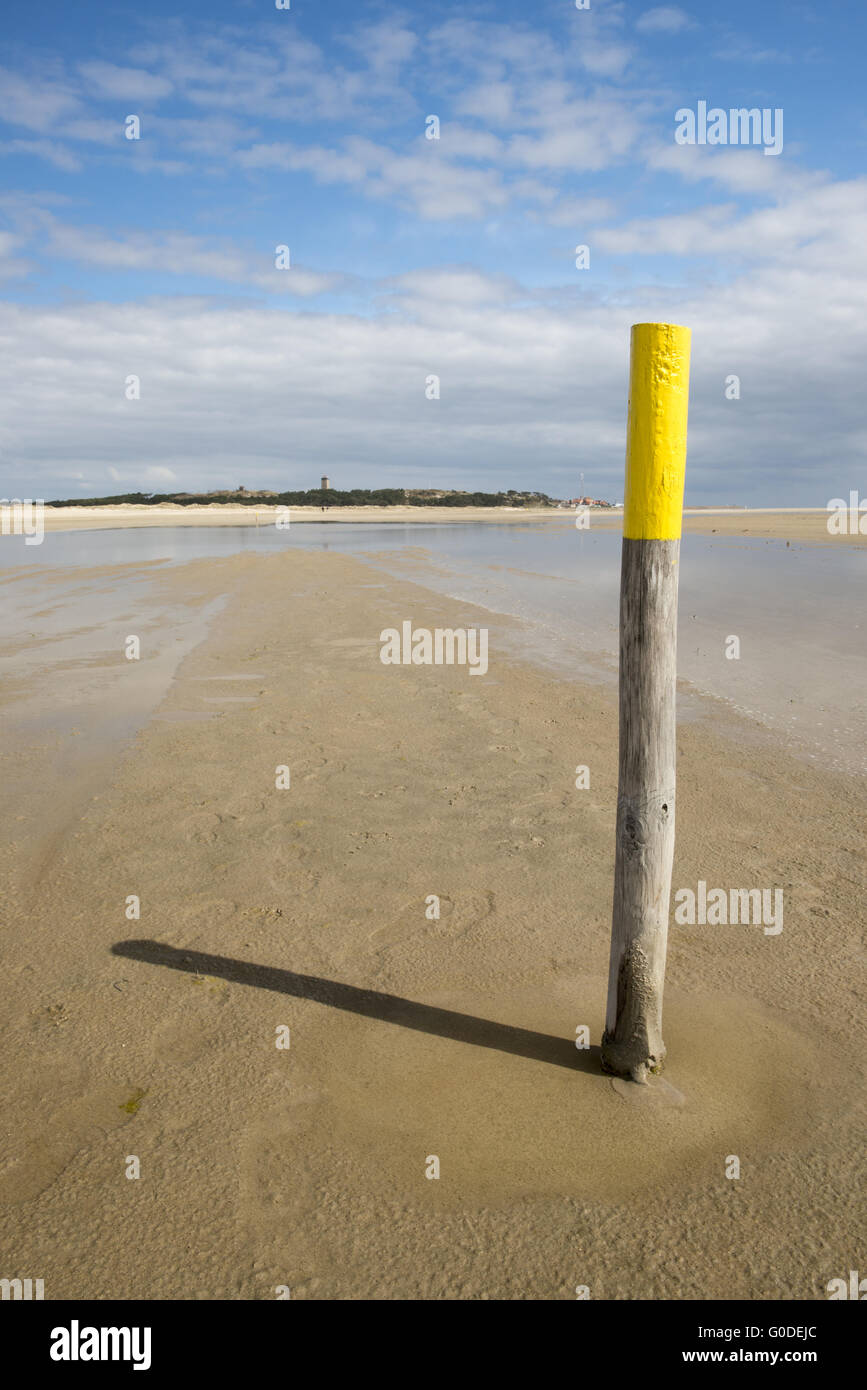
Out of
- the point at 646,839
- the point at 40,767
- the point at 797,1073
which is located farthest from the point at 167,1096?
the point at 40,767

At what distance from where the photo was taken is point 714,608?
66.5 feet

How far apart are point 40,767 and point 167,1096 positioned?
528 centimetres

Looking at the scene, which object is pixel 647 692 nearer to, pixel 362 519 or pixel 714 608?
pixel 714 608

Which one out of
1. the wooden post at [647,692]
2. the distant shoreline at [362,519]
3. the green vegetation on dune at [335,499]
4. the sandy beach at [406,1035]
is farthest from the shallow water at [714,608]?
the green vegetation on dune at [335,499]

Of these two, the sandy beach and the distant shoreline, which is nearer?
the sandy beach

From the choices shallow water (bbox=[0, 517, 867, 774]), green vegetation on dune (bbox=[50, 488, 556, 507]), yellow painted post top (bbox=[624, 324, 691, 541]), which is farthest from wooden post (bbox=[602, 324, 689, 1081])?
green vegetation on dune (bbox=[50, 488, 556, 507])

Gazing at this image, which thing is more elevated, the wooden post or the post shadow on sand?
the wooden post

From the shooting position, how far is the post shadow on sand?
4293mm

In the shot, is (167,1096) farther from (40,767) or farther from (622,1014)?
(40,767)

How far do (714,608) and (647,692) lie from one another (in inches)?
685

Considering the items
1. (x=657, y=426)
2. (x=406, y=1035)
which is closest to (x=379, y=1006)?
(x=406, y=1035)

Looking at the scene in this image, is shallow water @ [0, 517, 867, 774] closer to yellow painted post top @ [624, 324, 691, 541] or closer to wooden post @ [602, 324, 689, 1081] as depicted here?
wooden post @ [602, 324, 689, 1081]

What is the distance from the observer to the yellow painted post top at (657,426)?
3564mm

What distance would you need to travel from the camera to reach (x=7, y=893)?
19.2ft
